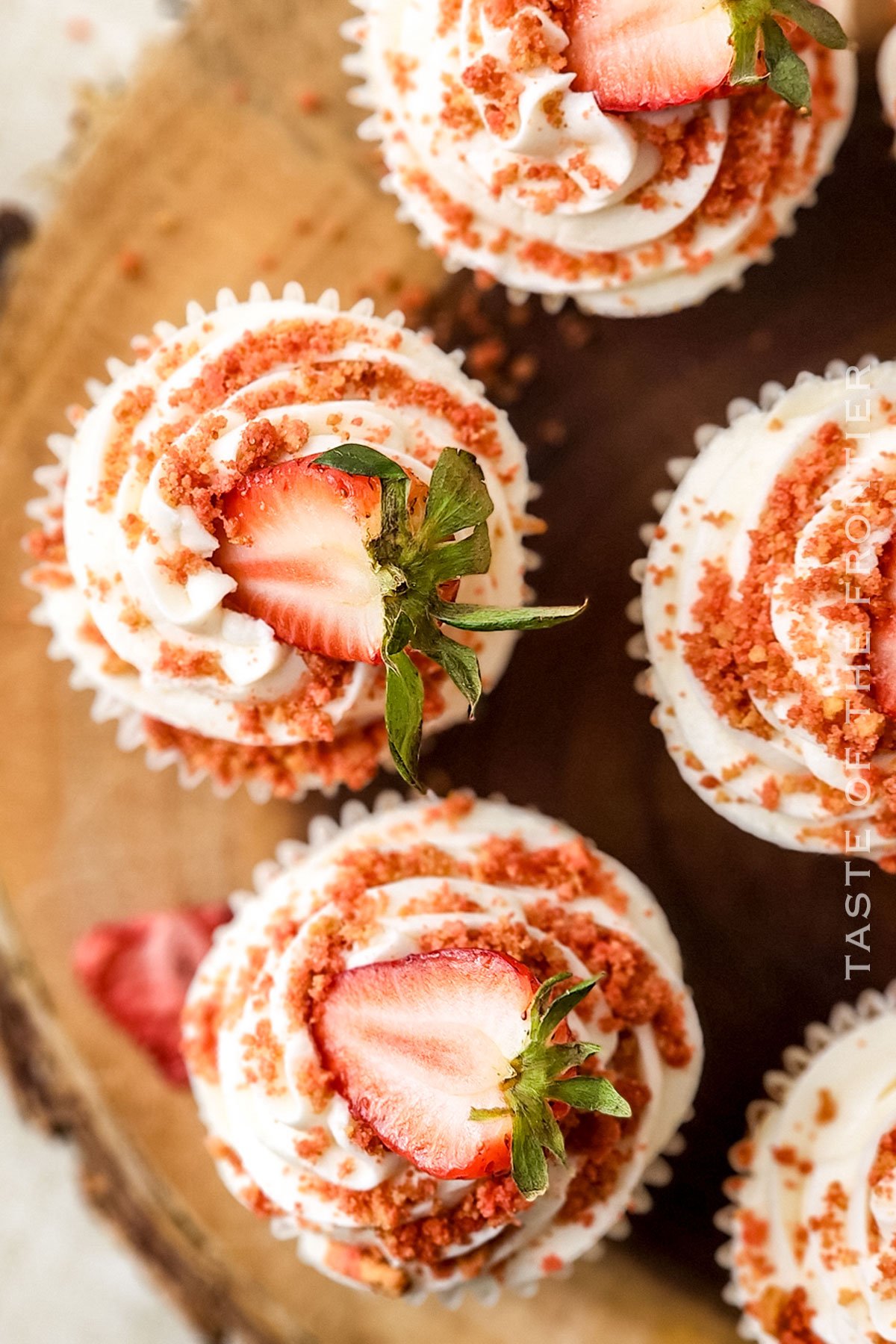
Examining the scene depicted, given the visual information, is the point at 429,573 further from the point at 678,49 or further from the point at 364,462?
the point at 678,49

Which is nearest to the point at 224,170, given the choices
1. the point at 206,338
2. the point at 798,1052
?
the point at 206,338

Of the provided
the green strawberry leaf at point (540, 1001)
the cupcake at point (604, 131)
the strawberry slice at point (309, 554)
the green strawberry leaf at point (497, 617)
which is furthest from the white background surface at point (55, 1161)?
the green strawberry leaf at point (497, 617)

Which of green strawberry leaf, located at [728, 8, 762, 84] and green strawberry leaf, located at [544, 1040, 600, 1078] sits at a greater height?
green strawberry leaf, located at [728, 8, 762, 84]

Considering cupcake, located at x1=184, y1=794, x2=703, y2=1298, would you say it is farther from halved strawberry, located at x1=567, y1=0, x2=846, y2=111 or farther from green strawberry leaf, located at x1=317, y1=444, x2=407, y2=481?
halved strawberry, located at x1=567, y1=0, x2=846, y2=111

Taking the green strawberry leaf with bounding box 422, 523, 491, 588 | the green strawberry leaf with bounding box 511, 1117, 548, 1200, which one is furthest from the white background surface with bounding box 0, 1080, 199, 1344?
the green strawberry leaf with bounding box 422, 523, 491, 588

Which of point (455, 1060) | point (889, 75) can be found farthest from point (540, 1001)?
point (889, 75)

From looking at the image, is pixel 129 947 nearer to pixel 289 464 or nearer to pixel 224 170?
pixel 289 464

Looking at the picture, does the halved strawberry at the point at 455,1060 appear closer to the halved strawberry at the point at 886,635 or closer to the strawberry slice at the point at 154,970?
the strawberry slice at the point at 154,970
